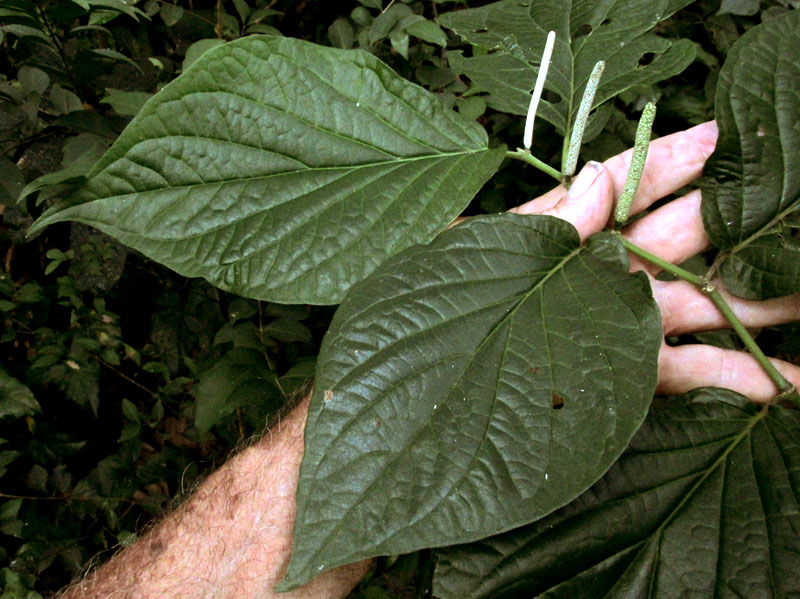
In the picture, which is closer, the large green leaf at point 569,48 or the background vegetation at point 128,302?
the large green leaf at point 569,48

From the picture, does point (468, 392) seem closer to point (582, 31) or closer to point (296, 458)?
point (296, 458)

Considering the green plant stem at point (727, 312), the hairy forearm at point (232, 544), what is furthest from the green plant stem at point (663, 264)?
the hairy forearm at point (232, 544)

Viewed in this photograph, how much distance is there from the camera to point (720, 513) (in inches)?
25.8

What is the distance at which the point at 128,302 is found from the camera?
159cm

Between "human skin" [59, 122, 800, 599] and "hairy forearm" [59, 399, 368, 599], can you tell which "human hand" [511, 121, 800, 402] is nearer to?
"human skin" [59, 122, 800, 599]

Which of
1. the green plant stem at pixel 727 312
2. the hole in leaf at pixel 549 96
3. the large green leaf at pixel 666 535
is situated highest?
the hole in leaf at pixel 549 96

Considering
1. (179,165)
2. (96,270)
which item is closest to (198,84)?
(179,165)

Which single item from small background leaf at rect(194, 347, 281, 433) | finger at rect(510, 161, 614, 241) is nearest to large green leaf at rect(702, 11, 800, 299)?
finger at rect(510, 161, 614, 241)

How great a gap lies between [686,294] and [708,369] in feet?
0.40

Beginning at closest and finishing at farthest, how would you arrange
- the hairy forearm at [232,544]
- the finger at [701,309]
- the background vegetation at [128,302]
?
the hairy forearm at [232,544] → the finger at [701,309] → the background vegetation at [128,302]

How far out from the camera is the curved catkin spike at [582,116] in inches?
27.9

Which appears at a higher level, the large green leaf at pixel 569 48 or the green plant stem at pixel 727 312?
the large green leaf at pixel 569 48

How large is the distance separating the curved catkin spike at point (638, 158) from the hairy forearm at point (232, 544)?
1.58 ft

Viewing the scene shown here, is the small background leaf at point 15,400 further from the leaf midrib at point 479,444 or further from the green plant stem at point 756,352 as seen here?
the green plant stem at point 756,352
